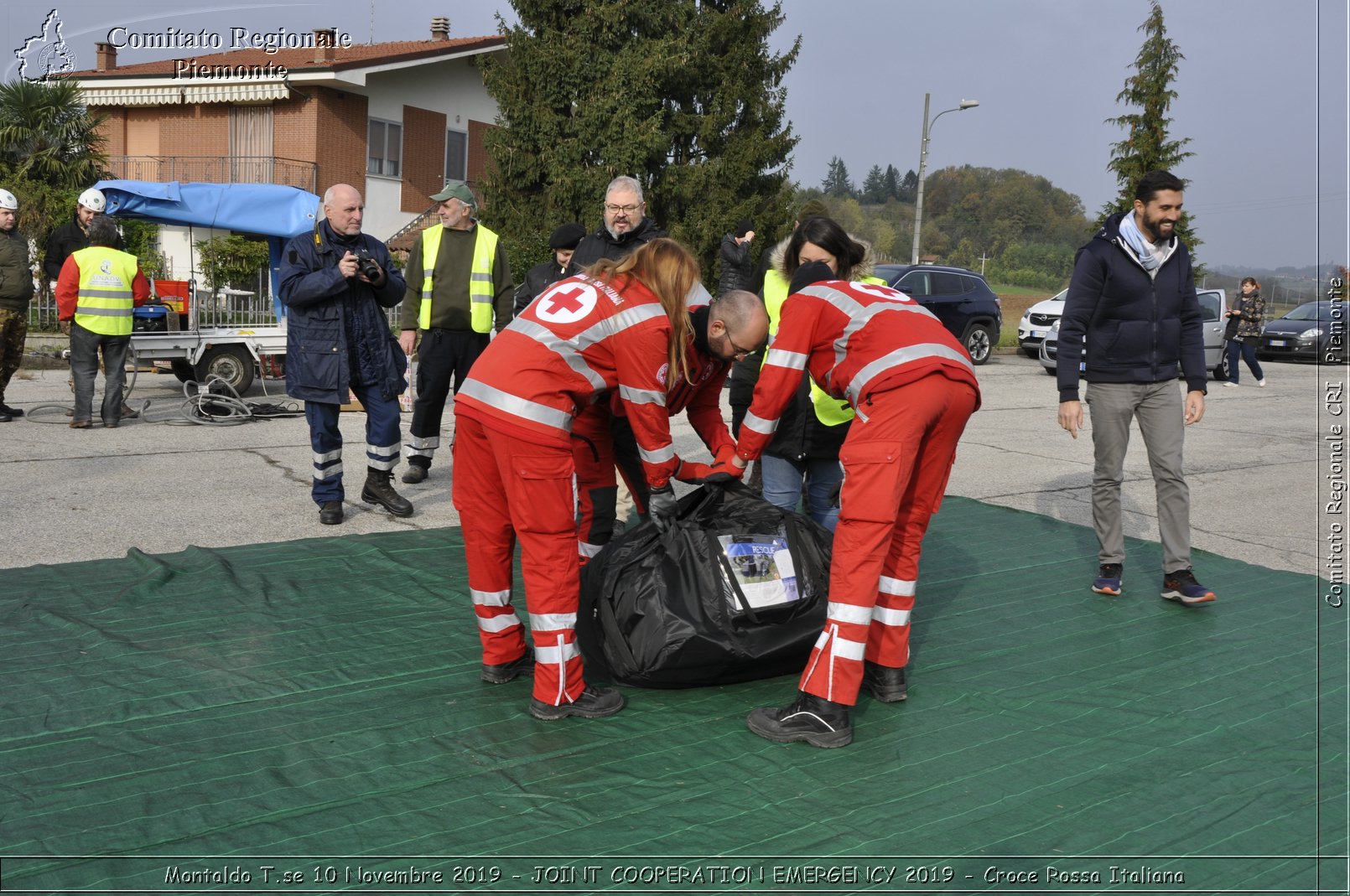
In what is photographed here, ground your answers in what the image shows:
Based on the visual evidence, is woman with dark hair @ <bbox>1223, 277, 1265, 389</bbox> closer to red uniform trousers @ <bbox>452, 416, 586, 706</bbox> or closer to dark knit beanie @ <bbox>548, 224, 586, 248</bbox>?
dark knit beanie @ <bbox>548, 224, 586, 248</bbox>

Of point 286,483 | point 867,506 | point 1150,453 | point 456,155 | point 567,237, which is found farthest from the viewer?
point 456,155

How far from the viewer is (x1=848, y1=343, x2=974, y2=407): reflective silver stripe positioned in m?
3.84

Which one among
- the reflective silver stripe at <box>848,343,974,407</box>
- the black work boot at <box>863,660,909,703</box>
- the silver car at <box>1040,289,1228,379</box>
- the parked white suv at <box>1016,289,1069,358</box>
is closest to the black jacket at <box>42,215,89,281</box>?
the reflective silver stripe at <box>848,343,974,407</box>

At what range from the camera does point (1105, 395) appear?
5633 millimetres

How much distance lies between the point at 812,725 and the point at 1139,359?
9.53 feet

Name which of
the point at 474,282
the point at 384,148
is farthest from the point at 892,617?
the point at 384,148

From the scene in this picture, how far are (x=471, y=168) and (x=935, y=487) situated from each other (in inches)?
1098

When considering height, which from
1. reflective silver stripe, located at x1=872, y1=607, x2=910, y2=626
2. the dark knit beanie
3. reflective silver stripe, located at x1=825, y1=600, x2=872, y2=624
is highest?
the dark knit beanie

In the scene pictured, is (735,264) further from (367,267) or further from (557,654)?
(557,654)

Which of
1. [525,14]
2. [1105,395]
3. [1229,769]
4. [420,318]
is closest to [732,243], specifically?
[420,318]

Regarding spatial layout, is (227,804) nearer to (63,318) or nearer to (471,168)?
(63,318)

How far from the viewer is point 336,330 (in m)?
6.46

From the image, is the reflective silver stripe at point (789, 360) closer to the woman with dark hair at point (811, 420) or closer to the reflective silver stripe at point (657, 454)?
the reflective silver stripe at point (657, 454)

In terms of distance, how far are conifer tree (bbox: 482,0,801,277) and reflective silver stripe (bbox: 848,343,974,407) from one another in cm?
1698
